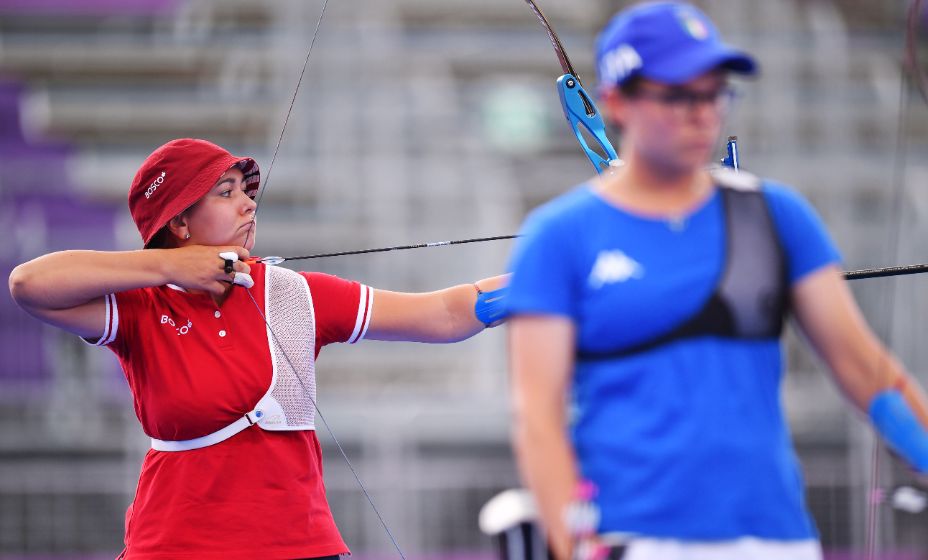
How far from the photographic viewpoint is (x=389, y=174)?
300 inches

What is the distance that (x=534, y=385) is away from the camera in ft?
3.92

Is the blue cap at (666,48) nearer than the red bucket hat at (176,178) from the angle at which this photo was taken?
Yes

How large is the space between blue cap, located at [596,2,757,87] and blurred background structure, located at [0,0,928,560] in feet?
17.2

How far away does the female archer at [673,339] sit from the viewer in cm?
116

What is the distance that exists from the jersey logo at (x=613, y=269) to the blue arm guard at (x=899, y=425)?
0.27m

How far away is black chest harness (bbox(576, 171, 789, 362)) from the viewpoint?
1.19m

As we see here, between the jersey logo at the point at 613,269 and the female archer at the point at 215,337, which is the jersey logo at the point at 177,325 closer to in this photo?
the female archer at the point at 215,337

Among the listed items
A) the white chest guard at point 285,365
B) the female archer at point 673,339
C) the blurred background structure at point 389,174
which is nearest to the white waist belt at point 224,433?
→ the white chest guard at point 285,365

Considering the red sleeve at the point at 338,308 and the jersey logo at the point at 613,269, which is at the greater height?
the jersey logo at the point at 613,269

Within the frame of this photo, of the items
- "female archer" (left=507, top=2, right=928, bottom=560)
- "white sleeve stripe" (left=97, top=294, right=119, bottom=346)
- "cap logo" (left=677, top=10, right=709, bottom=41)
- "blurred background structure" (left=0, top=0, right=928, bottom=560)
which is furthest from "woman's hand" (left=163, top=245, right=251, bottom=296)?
"blurred background structure" (left=0, top=0, right=928, bottom=560)

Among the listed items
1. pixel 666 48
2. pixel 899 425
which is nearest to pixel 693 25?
pixel 666 48

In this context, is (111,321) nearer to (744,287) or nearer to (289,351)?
(289,351)

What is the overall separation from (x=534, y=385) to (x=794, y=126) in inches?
272

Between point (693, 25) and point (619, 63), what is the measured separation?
8cm
